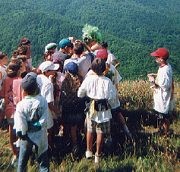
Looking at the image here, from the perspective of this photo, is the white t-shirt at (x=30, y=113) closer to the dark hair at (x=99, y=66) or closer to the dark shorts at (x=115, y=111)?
the dark hair at (x=99, y=66)

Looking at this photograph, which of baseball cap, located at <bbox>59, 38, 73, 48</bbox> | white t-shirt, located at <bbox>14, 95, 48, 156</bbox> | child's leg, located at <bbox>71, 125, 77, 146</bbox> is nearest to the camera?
white t-shirt, located at <bbox>14, 95, 48, 156</bbox>

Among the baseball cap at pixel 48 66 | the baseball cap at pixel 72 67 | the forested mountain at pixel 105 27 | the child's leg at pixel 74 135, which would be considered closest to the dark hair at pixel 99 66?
the baseball cap at pixel 72 67

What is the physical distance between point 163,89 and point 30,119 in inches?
89.4

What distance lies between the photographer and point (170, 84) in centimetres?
576

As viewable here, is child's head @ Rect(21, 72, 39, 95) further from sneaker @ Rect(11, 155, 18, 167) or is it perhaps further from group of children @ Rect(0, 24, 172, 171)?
sneaker @ Rect(11, 155, 18, 167)

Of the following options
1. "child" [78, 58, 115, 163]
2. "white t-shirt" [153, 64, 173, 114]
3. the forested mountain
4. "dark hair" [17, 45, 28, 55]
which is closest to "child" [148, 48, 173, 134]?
"white t-shirt" [153, 64, 173, 114]

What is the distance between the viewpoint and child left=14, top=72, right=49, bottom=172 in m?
4.26

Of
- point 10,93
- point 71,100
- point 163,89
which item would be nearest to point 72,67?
point 71,100

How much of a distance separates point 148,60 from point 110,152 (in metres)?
66.8

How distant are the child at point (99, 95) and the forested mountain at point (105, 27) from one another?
1248 inches

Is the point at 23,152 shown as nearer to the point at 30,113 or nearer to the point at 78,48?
the point at 30,113

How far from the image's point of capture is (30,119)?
14.1 feet

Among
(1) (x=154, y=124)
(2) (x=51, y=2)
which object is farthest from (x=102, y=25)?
(1) (x=154, y=124)

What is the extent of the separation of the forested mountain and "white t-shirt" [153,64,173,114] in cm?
3092
